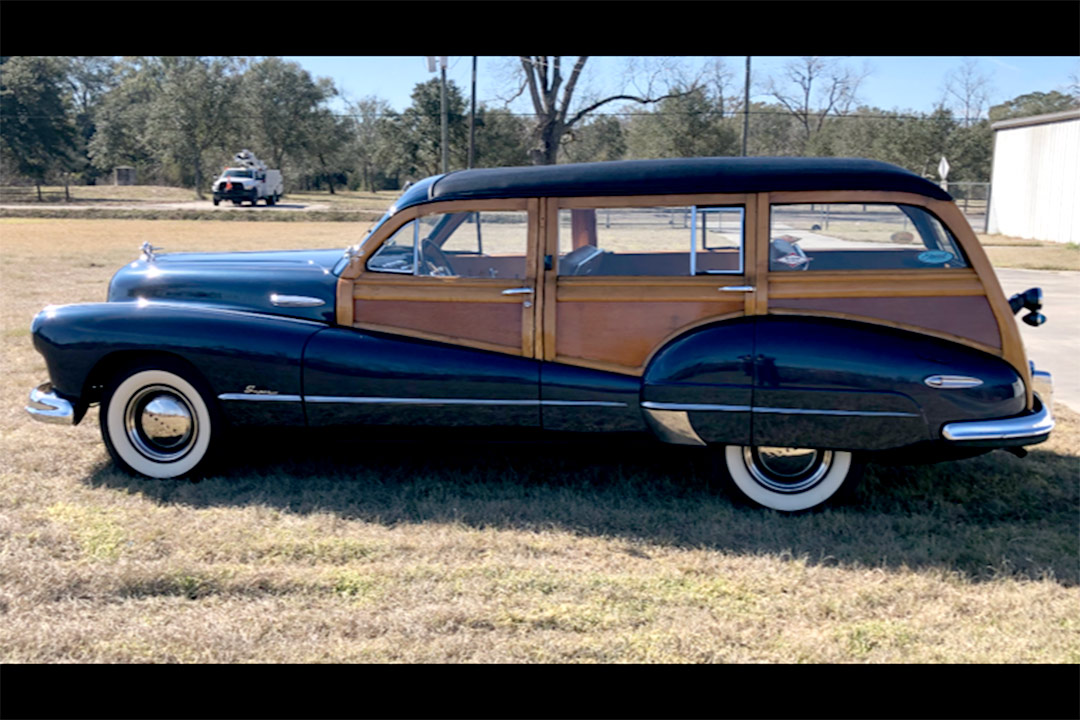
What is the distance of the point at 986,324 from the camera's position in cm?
429

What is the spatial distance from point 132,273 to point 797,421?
3.81 m

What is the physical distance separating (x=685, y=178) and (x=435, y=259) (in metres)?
1.36

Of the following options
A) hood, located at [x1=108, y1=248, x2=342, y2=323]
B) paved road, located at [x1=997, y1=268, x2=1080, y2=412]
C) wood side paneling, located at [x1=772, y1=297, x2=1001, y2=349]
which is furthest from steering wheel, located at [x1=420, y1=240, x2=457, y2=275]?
paved road, located at [x1=997, y1=268, x2=1080, y2=412]

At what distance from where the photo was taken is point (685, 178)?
15.1 feet

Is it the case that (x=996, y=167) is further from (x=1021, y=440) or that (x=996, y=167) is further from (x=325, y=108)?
(x=325, y=108)

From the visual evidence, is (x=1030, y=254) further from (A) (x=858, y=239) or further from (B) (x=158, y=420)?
(B) (x=158, y=420)

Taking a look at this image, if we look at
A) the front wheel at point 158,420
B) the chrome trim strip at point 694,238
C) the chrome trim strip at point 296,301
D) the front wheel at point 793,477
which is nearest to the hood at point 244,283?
the chrome trim strip at point 296,301

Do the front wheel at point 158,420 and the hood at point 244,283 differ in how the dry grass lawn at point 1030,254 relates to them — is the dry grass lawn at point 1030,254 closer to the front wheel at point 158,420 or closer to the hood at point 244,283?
the hood at point 244,283

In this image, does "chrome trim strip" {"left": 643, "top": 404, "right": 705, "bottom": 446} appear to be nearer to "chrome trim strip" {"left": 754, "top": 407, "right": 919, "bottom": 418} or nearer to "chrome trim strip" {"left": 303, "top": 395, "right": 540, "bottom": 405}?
"chrome trim strip" {"left": 754, "top": 407, "right": 919, "bottom": 418}

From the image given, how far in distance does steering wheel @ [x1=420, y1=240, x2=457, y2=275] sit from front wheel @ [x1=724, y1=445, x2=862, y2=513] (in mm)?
1723

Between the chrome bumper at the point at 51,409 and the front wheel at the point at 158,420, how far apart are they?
17 cm

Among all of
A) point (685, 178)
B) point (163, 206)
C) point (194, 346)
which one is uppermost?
point (163, 206)

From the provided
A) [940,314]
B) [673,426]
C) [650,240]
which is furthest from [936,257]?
[673,426]

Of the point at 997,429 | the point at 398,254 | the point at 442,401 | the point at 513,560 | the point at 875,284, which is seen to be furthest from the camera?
the point at 398,254
